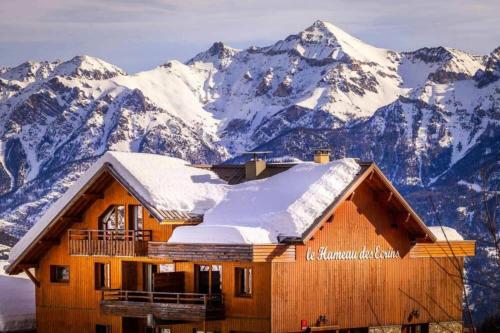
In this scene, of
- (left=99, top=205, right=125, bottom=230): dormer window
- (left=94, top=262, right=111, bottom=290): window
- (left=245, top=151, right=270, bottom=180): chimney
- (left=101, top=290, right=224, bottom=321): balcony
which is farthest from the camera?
(left=245, top=151, right=270, bottom=180): chimney

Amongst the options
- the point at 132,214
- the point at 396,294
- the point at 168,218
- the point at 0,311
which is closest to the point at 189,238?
the point at 168,218

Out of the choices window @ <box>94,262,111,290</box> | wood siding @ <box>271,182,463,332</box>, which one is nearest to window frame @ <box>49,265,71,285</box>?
window @ <box>94,262,111,290</box>

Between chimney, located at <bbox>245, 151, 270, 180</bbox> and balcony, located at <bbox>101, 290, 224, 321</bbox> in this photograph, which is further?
chimney, located at <bbox>245, 151, 270, 180</bbox>

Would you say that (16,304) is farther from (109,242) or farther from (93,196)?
(109,242)

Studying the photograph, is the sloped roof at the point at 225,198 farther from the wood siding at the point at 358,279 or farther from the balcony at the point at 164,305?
the balcony at the point at 164,305

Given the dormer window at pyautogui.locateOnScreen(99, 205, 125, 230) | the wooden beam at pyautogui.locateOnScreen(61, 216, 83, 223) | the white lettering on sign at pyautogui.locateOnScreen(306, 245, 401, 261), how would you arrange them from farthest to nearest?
1. the wooden beam at pyautogui.locateOnScreen(61, 216, 83, 223)
2. the dormer window at pyautogui.locateOnScreen(99, 205, 125, 230)
3. the white lettering on sign at pyautogui.locateOnScreen(306, 245, 401, 261)

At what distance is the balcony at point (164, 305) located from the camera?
50812mm

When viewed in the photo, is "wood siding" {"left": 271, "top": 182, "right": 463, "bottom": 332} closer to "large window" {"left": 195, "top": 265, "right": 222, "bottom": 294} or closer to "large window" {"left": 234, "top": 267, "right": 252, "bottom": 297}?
"large window" {"left": 234, "top": 267, "right": 252, "bottom": 297}

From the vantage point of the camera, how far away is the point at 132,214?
5669cm

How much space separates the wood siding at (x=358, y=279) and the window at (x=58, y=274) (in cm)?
1293

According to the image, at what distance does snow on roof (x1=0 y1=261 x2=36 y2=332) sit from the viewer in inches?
2437

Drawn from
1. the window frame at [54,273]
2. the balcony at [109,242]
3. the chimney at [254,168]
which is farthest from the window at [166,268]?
the chimney at [254,168]

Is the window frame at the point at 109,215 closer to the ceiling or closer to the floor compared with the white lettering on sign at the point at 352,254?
closer to the ceiling

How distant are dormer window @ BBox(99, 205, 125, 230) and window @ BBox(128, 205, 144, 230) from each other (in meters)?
0.59
